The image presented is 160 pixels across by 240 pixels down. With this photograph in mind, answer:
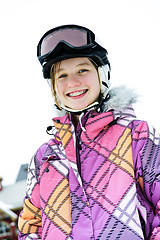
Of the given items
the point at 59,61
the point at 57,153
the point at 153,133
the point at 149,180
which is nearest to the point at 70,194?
the point at 57,153

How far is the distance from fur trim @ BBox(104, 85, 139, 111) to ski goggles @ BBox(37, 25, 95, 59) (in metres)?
0.29

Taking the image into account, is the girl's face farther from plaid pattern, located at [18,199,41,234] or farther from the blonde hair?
plaid pattern, located at [18,199,41,234]

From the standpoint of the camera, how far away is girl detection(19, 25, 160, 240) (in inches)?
38.0

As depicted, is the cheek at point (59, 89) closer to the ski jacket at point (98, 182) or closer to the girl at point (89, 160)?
the girl at point (89, 160)

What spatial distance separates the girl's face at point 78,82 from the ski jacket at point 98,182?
82 mm

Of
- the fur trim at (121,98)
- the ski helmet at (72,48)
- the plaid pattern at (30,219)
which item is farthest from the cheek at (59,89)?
the plaid pattern at (30,219)

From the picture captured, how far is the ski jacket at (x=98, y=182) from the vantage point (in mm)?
955

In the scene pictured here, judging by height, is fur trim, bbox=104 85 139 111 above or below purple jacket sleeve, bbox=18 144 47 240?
above

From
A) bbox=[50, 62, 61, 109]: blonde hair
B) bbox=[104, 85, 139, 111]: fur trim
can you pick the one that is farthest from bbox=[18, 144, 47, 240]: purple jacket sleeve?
bbox=[104, 85, 139, 111]: fur trim

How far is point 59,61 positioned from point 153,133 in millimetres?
568

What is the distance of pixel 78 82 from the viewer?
113 centimetres

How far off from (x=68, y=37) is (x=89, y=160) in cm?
62

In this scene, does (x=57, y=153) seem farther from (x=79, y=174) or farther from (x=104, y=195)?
(x=104, y=195)

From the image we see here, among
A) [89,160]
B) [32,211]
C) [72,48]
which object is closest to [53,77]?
[72,48]
